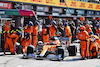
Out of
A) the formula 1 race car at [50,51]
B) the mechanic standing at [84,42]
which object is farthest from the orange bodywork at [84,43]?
the formula 1 race car at [50,51]

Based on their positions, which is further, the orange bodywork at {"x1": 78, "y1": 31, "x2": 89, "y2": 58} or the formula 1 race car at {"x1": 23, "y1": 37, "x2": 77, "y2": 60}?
the orange bodywork at {"x1": 78, "y1": 31, "x2": 89, "y2": 58}

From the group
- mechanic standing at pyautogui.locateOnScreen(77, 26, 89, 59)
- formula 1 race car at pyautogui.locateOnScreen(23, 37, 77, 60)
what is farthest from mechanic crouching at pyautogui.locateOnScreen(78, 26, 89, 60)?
formula 1 race car at pyautogui.locateOnScreen(23, 37, 77, 60)

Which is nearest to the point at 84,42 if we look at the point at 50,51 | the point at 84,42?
the point at 84,42

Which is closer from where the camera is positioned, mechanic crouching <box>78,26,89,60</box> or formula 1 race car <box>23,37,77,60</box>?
formula 1 race car <box>23,37,77,60</box>

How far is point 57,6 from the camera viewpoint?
33.0 meters

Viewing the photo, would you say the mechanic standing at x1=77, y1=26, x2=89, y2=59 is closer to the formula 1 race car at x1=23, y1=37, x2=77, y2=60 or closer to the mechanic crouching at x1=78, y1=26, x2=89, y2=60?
the mechanic crouching at x1=78, y1=26, x2=89, y2=60

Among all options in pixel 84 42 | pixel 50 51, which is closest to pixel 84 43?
pixel 84 42

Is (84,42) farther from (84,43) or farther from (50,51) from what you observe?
(50,51)

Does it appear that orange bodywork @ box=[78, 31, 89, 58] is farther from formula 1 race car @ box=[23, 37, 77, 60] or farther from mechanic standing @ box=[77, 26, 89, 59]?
formula 1 race car @ box=[23, 37, 77, 60]

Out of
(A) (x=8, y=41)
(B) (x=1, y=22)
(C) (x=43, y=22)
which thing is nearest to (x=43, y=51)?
(A) (x=8, y=41)

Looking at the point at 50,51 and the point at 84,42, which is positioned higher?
the point at 84,42

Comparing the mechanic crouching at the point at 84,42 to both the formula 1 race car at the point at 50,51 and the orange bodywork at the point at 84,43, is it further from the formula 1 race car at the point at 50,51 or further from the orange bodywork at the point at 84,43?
the formula 1 race car at the point at 50,51

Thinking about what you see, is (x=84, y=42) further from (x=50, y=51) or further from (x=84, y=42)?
(x=50, y=51)

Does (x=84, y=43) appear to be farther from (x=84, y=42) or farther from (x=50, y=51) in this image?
(x=50, y=51)
